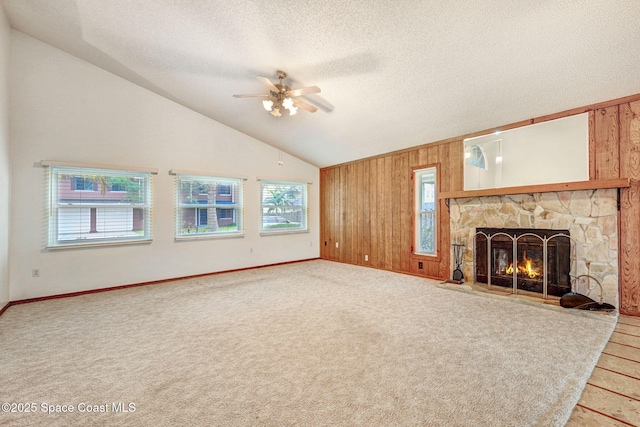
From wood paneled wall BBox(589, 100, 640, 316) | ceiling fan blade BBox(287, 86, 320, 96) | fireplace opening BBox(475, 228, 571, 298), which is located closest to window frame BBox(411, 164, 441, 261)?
fireplace opening BBox(475, 228, 571, 298)

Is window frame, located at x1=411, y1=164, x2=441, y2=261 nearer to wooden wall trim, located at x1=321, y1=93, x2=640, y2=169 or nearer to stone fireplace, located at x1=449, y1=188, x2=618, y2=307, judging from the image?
stone fireplace, located at x1=449, y1=188, x2=618, y2=307

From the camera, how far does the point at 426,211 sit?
198 inches

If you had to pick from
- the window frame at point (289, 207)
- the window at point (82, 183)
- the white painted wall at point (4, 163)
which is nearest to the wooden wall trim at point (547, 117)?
the window frame at point (289, 207)

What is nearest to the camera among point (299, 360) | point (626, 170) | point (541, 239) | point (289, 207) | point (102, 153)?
point (299, 360)

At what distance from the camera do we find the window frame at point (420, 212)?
4.79 m

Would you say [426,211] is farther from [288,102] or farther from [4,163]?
[4,163]

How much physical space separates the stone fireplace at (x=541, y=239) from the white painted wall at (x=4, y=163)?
6386 mm

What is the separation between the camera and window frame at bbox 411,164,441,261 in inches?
189

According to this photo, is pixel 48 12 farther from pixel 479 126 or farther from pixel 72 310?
pixel 479 126

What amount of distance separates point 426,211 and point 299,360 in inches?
150

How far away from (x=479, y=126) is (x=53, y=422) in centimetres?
534

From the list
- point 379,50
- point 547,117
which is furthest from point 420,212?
point 379,50

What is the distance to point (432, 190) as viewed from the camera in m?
4.99

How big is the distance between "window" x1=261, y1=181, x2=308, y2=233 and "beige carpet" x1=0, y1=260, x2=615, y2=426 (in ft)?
9.21
